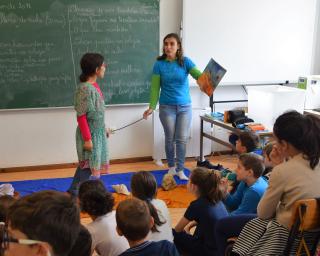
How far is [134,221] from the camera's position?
1625 millimetres

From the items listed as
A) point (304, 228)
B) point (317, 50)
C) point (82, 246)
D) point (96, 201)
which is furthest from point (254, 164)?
point (317, 50)

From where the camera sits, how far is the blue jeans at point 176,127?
406 centimetres

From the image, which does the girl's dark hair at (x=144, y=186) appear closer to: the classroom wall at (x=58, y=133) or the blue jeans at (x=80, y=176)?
the blue jeans at (x=80, y=176)

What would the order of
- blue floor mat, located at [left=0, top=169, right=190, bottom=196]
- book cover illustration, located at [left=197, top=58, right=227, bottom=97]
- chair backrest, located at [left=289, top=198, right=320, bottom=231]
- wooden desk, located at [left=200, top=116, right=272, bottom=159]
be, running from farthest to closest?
blue floor mat, located at [left=0, top=169, right=190, bottom=196] < book cover illustration, located at [left=197, top=58, right=227, bottom=97] < wooden desk, located at [left=200, top=116, right=272, bottom=159] < chair backrest, located at [left=289, top=198, right=320, bottom=231]

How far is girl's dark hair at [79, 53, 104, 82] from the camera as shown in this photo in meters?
2.91

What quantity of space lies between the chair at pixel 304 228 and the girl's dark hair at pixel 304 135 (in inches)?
8.0

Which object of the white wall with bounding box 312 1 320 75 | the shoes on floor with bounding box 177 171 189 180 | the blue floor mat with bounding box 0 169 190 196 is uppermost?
the white wall with bounding box 312 1 320 75

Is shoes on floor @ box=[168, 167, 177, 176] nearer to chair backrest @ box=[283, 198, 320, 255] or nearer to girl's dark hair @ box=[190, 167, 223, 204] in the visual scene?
girl's dark hair @ box=[190, 167, 223, 204]

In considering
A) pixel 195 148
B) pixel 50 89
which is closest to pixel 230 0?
pixel 195 148

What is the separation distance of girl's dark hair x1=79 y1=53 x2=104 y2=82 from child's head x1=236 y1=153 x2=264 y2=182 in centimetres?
127

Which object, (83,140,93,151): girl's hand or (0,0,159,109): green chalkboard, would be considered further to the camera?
(0,0,159,109): green chalkboard

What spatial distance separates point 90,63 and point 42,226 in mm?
1994

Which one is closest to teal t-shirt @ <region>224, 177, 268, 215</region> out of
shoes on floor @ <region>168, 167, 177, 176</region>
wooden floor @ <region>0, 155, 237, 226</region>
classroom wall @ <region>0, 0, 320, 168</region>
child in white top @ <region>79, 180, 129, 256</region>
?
child in white top @ <region>79, 180, 129, 256</region>

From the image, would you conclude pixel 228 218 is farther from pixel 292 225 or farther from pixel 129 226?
pixel 129 226
